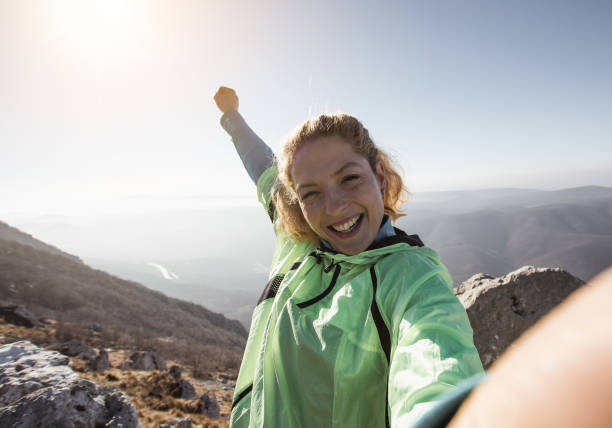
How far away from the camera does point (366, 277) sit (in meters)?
1.54

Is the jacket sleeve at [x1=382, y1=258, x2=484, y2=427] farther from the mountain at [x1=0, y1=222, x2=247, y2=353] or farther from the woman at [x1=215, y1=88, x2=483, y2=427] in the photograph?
the mountain at [x1=0, y1=222, x2=247, y2=353]

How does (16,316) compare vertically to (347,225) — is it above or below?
below

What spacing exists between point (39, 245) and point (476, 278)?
67632 millimetres

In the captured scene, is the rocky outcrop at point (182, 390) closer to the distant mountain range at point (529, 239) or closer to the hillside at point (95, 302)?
the hillside at point (95, 302)

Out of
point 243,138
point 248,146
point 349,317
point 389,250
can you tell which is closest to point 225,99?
point 243,138

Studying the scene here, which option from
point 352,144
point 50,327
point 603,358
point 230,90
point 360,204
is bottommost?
point 50,327

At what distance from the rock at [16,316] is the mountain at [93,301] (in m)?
3.48

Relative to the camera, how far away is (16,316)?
40.8ft

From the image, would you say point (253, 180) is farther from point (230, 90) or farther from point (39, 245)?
point (39, 245)

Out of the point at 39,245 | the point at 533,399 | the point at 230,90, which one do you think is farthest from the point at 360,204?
the point at 39,245

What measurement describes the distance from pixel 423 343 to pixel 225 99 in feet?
15.1

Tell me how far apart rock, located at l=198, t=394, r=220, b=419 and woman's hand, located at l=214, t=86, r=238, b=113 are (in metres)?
7.25

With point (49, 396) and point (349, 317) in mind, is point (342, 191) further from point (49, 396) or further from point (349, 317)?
point (49, 396)

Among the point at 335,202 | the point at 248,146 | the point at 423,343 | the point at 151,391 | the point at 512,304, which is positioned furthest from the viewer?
the point at 151,391
